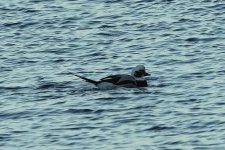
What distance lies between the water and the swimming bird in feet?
0.85

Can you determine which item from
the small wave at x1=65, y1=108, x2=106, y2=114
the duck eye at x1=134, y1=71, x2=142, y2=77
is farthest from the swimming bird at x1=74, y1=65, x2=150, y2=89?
the small wave at x1=65, y1=108, x2=106, y2=114

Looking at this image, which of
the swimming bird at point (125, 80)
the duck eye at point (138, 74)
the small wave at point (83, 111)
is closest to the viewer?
the small wave at point (83, 111)

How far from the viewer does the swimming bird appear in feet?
108

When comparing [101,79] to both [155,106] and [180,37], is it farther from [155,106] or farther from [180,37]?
[180,37]

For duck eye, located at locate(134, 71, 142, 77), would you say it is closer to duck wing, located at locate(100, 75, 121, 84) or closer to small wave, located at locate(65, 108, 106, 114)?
duck wing, located at locate(100, 75, 121, 84)

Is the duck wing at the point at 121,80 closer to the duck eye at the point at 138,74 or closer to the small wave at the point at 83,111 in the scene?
the duck eye at the point at 138,74

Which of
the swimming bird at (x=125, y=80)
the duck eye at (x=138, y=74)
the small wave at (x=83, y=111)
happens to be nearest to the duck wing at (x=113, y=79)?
the swimming bird at (x=125, y=80)

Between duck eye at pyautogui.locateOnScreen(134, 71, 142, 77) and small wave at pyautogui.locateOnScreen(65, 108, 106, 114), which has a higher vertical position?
small wave at pyautogui.locateOnScreen(65, 108, 106, 114)

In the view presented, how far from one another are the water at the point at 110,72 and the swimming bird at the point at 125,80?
26 centimetres

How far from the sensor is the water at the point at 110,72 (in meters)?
27.5

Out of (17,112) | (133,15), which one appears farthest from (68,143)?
(133,15)

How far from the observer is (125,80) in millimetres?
33438

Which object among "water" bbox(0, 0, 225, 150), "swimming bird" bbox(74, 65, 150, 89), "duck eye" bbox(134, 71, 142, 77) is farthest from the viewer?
"duck eye" bbox(134, 71, 142, 77)

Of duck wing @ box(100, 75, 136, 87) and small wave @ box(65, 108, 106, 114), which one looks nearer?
small wave @ box(65, 108, 106, 114)
